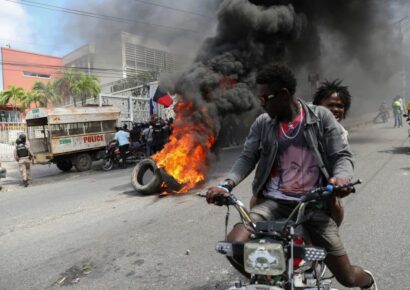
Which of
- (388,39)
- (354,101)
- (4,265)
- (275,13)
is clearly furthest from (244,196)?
(354,101)

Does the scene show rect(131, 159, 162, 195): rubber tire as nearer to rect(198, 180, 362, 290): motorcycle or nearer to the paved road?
the paved road

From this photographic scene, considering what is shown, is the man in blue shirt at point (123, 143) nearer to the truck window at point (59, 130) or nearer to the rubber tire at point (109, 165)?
the rubber tire at point (109, 165)

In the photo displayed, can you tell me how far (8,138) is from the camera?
83.5ft

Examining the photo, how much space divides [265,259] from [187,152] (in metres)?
7.11

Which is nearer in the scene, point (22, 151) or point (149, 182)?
point (149, 182)

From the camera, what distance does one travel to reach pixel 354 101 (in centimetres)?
3077

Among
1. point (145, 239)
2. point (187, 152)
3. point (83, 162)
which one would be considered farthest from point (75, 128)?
point (145, 239)

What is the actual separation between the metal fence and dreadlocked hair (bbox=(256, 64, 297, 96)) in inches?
889

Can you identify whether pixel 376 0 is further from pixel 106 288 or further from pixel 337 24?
pixel 106 288

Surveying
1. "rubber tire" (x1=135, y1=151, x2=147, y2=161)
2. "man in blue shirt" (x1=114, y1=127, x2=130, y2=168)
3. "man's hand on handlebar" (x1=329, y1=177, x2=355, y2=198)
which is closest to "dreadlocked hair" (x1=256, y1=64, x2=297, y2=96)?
"man's hand on handlebar" (x1=329, y1=177, x2=355, y2=198)

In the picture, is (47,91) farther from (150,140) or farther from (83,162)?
(150,140)

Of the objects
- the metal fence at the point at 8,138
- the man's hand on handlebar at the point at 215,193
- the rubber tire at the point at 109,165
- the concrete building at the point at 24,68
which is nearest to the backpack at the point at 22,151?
the rubber tire at the point at 109,165

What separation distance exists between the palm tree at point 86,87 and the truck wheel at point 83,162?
23.0 meters

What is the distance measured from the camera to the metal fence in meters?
22.9
